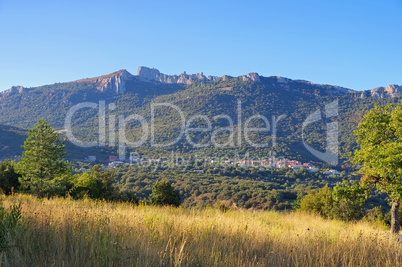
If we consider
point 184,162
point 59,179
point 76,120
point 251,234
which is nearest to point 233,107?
point 184,162

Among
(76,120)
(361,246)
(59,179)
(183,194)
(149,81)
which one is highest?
(149,81)

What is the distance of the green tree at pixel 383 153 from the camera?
29.7 feet

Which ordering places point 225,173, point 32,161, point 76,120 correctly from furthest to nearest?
point 76,120
point 225,173
point 32,161

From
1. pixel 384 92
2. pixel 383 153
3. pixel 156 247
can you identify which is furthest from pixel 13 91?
pixel 384 92

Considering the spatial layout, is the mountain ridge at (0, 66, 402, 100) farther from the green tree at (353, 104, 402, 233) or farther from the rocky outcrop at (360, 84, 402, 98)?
the green tree at (353, 104, 402, 233)

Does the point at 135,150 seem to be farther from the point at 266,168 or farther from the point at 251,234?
the point at 251,234

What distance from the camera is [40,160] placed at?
707 inches

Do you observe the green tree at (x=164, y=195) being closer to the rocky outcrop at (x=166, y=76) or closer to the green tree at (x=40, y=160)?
the green tree at (x=40, y=160)

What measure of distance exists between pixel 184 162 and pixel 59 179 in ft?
152

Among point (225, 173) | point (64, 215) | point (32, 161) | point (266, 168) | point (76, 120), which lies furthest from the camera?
point (76, 120)

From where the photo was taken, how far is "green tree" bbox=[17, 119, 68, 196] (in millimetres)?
17797

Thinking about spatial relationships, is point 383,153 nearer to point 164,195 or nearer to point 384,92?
point 164,195

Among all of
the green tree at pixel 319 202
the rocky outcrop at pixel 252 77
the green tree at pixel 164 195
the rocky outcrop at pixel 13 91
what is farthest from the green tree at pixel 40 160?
the rocky outcrop at pixel 13 91

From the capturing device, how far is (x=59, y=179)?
18609 mm
